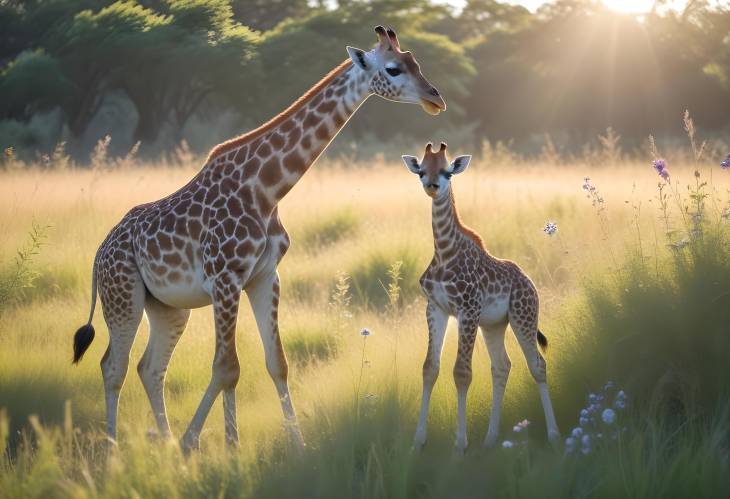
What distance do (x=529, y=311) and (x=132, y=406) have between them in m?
3.03

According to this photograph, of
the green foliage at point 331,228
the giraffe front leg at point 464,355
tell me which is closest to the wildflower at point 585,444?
the giraffe front leg at point 464,355

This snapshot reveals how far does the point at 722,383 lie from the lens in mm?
5668

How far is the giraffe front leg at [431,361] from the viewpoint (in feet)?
18.4

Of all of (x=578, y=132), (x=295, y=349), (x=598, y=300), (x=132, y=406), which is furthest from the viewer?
(x=578, y=132)

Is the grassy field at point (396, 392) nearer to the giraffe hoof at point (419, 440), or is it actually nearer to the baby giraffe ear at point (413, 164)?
the giraffe hoof at point (419, 440)

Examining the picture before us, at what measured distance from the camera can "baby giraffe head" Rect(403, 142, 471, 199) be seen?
562 cm

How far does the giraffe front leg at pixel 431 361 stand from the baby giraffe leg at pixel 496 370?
0.39 meters

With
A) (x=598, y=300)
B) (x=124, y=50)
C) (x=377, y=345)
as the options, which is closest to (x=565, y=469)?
(x=598, y=300)

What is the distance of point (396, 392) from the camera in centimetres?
612

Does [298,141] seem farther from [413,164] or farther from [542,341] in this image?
[542,341]

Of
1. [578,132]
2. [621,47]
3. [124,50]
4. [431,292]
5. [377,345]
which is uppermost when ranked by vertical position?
[431,292]

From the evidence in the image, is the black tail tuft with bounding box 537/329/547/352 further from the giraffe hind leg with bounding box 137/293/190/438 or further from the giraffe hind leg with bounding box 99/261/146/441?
the giraffe hind leg with bounding box 99/261/146/441

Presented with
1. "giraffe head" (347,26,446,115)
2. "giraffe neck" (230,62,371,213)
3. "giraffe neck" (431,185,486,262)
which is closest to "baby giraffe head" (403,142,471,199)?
"giraffe neck" (431,185,486,262)

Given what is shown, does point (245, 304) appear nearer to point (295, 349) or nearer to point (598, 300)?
point (295, 349)
